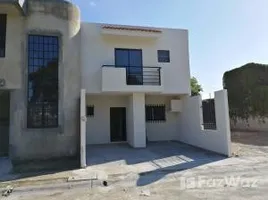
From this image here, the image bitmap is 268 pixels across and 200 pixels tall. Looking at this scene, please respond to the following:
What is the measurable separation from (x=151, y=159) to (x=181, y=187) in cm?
422

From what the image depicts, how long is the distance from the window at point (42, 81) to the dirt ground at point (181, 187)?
549cm

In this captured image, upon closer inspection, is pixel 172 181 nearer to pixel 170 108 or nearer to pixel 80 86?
pixel 80 86

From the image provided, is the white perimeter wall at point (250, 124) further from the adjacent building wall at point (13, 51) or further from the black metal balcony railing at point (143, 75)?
the adjacent building wall at point (13, 51)

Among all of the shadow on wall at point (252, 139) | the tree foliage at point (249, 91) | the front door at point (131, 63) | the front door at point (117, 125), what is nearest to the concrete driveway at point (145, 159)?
the front door at point (117, 125)

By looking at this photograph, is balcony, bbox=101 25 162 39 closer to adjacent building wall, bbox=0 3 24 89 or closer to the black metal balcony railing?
the black metal balcony railing

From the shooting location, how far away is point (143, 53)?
15.6 metres

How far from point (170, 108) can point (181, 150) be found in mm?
4411

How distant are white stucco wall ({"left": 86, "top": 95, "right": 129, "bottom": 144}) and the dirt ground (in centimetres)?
782

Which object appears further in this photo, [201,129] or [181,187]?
[201,129]

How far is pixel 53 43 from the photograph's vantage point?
42.1 ft

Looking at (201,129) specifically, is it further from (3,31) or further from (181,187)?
(3,31)

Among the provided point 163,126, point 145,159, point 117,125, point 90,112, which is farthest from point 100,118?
point 145,159

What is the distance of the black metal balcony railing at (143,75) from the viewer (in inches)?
585

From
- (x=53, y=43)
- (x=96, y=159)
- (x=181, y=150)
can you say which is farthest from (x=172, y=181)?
(x=53, y=43)
